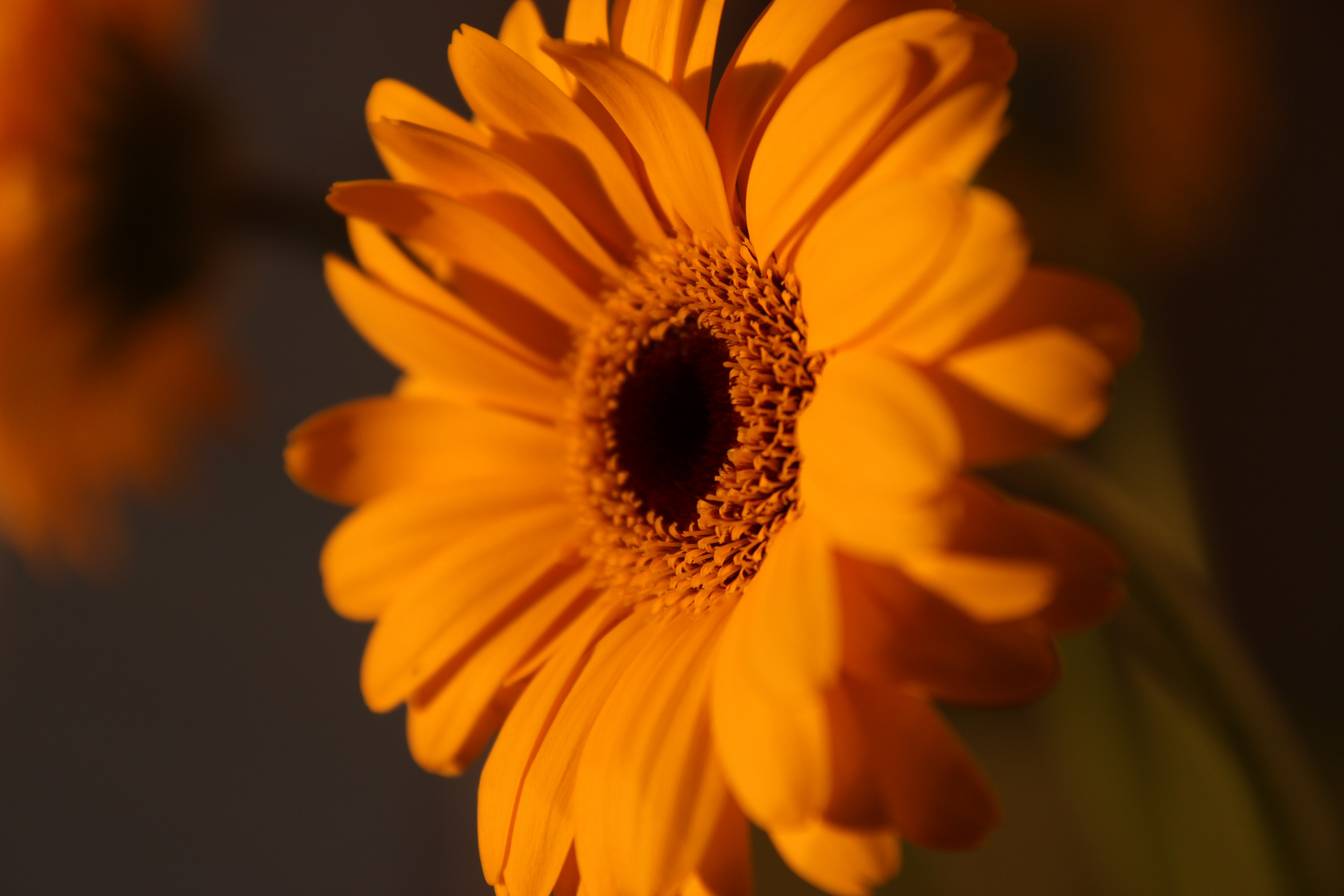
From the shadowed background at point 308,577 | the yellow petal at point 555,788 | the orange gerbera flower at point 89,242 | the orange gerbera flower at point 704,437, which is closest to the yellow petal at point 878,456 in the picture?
the orange gerbera flower at point 704,437

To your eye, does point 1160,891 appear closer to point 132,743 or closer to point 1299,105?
point 1299,105

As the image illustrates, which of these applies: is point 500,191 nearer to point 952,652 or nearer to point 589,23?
point 589,23

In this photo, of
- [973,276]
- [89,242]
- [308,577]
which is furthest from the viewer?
[308,577]

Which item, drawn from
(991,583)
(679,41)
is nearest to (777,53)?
(679,41)

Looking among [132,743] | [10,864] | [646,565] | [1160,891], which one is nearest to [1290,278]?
[1160,891]

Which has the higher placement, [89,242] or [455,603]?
[89,242]

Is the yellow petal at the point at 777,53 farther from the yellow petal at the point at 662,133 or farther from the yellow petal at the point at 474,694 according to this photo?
the yellow petal at the point at 474,694

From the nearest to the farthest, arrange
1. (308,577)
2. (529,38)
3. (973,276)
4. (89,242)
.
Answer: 1. (973,276)
2. (529,38)
3. (89,242)
4. (308,577)
